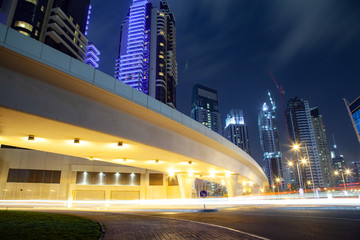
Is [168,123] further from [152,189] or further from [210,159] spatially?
[152,189]

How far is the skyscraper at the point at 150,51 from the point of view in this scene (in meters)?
125

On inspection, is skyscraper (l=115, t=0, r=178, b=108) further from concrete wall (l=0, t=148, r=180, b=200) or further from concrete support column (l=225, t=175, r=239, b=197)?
concrete support column (l=225, t=175, r=239, b=197)

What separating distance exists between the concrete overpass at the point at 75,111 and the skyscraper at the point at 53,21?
66.2 metres

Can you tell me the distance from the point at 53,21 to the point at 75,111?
7794cm

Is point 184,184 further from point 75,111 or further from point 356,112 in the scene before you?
point 356,112

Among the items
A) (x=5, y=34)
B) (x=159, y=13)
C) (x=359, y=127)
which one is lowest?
(x=5, y=34)

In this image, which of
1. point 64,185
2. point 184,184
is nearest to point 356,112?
point 184,184

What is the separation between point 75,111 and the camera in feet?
41.6

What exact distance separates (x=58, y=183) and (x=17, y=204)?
20.5 ft

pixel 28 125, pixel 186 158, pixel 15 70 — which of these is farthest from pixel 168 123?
pixel 15 70

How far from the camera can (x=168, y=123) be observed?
18.2 m

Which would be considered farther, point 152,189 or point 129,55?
point 129,55

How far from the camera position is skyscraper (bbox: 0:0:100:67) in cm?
6688

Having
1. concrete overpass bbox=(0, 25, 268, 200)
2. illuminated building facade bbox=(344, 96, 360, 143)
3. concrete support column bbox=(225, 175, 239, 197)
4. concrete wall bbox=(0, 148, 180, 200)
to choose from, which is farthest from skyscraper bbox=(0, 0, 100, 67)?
illuminated building facade bbox=(344, 96, 360, 143)
